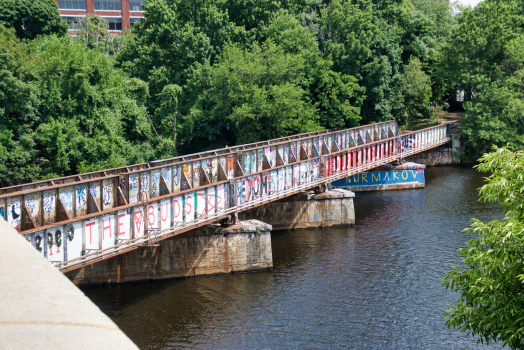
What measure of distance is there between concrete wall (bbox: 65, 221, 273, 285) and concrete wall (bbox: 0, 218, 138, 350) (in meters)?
28.9

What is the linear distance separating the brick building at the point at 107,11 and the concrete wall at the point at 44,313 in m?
135

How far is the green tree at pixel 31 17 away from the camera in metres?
86.7

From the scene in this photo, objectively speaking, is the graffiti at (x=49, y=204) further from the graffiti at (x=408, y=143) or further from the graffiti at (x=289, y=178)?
the graffiti at (x=408, y=143)

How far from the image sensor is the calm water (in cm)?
2616

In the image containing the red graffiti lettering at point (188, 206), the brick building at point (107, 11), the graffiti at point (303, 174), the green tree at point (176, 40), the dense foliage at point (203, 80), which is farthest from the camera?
the brick building at point (107, 11)

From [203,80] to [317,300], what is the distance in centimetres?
4619

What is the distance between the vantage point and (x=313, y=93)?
75.0 metres

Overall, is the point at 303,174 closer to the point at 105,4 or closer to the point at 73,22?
the point at 73,22

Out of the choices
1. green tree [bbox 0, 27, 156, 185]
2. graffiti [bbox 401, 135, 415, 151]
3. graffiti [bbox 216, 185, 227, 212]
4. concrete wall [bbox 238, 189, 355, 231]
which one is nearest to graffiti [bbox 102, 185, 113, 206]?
graffiti [bbox 216, 185, 227, 212]

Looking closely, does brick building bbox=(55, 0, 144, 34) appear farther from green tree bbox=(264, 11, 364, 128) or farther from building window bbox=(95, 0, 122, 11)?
green tree bbox=(264, 11, 364, 128)

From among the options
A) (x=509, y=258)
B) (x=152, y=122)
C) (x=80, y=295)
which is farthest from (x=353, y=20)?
(x=80, y=295)

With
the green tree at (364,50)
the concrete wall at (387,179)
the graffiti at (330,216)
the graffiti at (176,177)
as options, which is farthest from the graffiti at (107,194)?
the green tree at (364,50)

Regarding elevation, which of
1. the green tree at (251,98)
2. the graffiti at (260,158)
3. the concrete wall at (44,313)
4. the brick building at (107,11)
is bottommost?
the graffiti at (260,158)

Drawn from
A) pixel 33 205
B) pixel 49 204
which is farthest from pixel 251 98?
pixel 33 205
